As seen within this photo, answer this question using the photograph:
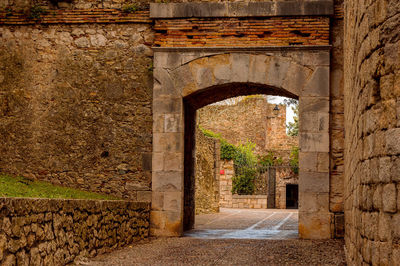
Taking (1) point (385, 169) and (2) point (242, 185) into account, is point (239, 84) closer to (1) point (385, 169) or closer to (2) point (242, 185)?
(1) point (385, 169)

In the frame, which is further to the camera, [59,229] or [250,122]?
[250,122]

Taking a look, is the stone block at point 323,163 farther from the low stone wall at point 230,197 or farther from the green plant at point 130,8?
the low stone wall at point 230,197

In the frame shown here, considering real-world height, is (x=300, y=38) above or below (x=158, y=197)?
above

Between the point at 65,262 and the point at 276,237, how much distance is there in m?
4.23

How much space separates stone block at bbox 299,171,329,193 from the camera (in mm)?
7531

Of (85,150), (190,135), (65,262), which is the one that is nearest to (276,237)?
(190,135)

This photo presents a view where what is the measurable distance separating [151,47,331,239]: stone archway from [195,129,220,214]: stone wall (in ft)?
20.4

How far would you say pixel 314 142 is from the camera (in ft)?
25.0

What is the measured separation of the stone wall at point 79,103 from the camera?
8172 mm

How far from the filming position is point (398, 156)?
2.64 meters

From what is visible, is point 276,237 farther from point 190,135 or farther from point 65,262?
point 65,262

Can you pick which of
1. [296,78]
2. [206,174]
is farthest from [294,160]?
[296,78]

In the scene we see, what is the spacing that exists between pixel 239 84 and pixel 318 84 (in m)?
1.24

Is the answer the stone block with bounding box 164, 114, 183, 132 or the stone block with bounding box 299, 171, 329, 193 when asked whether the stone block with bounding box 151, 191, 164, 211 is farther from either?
the stone block with bounding box 299, 171, 329, 193
